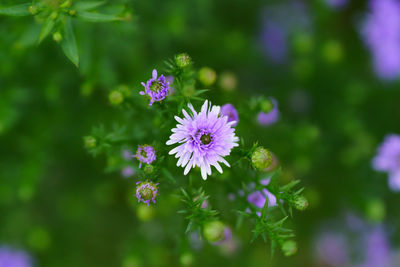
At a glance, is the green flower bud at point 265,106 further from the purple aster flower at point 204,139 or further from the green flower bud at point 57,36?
the green flower bud at point 57,36

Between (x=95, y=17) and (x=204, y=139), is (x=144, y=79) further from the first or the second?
(x=204, y=139)

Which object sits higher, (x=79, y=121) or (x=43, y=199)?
(x=79, y=121)

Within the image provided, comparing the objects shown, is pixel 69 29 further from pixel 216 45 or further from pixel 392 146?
pixel 392 146

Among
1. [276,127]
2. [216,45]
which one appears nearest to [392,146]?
[276,127]

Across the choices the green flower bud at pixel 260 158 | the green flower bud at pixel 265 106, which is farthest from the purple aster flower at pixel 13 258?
the green flower bud at pixel 260 158

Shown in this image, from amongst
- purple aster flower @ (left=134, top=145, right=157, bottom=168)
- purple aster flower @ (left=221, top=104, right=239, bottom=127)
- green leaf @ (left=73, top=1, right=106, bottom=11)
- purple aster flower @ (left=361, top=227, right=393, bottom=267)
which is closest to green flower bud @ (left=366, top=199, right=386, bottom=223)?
purple aster flower @ (left=361, top=227, right=393, bottom=267)

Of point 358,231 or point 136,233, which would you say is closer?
point 136,233
